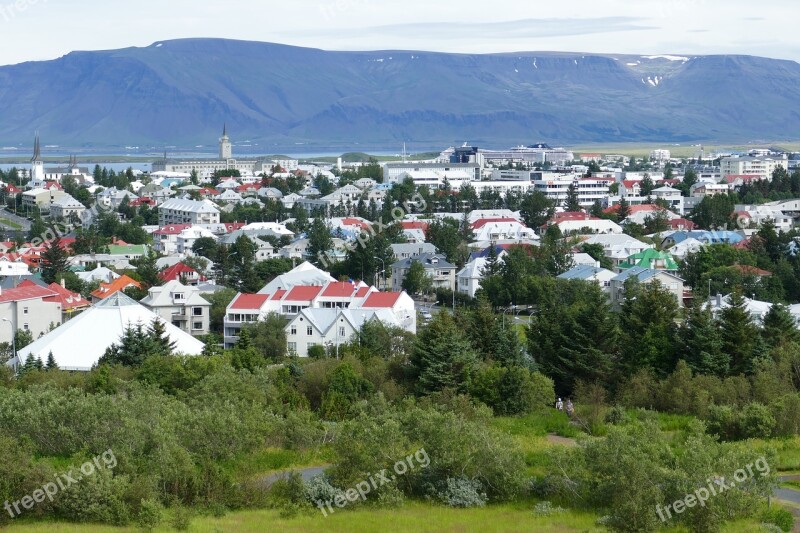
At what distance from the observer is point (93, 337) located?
20.4 metres

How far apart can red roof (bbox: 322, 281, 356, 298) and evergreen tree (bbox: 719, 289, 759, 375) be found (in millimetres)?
8680

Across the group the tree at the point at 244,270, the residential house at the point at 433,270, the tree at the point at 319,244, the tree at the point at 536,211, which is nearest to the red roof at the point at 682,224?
the tree at the point at 536,211

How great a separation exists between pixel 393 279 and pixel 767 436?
1898cm

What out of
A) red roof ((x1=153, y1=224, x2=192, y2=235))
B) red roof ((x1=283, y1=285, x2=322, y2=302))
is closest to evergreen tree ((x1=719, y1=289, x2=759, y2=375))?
red roof ((x1=283, y1=285, x2=322, y2=302))

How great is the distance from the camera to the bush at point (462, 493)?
11.9 meters

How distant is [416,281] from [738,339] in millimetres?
14053

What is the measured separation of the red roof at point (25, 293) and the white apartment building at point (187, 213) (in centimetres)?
2375

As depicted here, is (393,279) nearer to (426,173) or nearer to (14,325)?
(14,325)

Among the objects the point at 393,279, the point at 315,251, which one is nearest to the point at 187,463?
the point at 393,279

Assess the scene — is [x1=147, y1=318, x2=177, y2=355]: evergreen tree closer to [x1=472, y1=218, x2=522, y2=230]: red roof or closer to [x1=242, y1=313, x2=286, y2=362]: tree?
[x1=242, y1=313, x2=286, y2=362]: tree

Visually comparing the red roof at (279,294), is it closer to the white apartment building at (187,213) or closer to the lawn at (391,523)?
the lawn at (391,523)

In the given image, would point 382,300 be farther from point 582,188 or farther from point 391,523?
point 582,188

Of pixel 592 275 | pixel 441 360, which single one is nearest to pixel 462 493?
pixel 441 360

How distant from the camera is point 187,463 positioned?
467 inches
